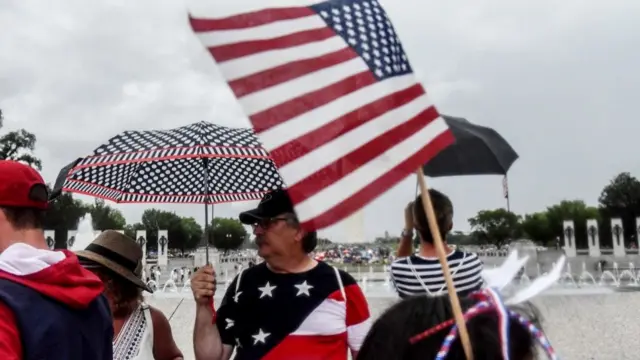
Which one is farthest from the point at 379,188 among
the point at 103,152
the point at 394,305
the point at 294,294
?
the point at 103,152

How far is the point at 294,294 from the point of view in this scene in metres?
2.97

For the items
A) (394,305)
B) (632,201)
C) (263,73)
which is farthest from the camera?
(632,201)

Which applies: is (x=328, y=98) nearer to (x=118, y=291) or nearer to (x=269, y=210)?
(x=269, y=210)

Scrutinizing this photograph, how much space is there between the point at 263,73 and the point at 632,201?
89603 millimetres

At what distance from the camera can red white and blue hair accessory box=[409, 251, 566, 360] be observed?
124 centimetres

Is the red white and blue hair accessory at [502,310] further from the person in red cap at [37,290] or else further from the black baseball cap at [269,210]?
the black baseball cap at [269,210]

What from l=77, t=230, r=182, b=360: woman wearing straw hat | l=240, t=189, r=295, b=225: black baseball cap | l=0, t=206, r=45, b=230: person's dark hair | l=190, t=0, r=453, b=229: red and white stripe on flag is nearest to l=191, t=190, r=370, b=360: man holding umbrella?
l=240, t=189, r=295, b=225: black baseball cap

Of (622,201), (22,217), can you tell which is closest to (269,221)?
(22,217)

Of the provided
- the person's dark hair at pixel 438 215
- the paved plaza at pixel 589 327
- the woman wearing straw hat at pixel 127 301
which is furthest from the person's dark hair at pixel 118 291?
the paved plaza at pixel 589 327

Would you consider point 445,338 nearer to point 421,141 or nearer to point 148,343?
point 421,141

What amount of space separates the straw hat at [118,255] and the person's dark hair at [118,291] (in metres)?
0.04

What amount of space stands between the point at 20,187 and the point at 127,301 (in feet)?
3.99

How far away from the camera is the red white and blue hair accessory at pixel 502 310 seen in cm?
124

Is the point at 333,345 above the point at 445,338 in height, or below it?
below
